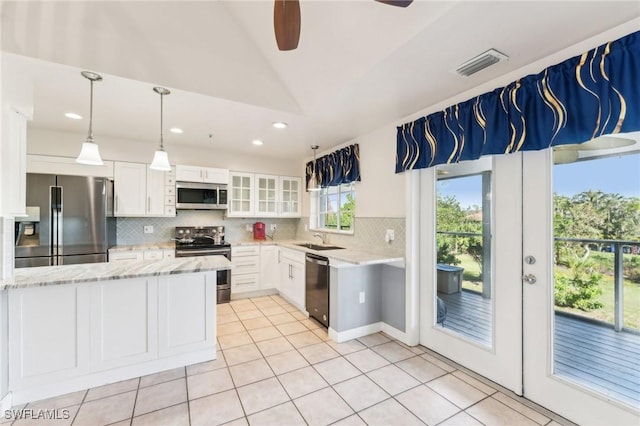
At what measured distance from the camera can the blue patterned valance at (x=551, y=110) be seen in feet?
4.89

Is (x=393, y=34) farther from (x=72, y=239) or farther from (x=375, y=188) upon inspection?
(x=72, y=239)

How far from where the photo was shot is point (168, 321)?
7.83 ft

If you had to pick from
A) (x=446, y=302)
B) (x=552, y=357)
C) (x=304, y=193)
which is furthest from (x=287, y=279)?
(x=552, y=357)

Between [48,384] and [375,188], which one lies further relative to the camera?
[375,188]

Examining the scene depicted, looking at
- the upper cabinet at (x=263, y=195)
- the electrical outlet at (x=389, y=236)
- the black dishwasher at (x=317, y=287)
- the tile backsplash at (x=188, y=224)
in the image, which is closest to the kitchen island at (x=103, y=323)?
the black dishwasher at (x=317, y=287)

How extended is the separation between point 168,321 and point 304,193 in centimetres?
338

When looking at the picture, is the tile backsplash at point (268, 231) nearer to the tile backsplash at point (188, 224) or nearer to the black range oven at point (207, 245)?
the tile backsplash at point (188, 224)

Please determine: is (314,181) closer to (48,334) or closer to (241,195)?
(241,195)

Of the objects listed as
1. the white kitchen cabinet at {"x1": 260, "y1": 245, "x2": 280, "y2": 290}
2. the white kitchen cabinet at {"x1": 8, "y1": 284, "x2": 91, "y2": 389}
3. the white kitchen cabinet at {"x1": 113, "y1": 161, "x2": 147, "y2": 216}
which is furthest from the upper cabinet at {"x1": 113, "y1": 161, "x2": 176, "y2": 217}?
the white kitchen cabinet at {"x1": 8, "y1": 284, "x2": 91, "y2": 389}

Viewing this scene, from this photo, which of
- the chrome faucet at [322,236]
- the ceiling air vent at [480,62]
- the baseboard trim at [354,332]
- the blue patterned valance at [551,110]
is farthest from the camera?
the chrome faucet at [322,236]

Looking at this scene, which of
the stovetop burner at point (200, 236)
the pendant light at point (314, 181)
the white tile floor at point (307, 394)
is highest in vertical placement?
the pendant light at point (314, 181)

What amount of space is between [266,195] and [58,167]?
285 cm

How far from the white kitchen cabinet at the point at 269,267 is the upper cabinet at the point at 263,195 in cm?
70

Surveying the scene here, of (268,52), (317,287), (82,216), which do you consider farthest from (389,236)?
(82,216)
